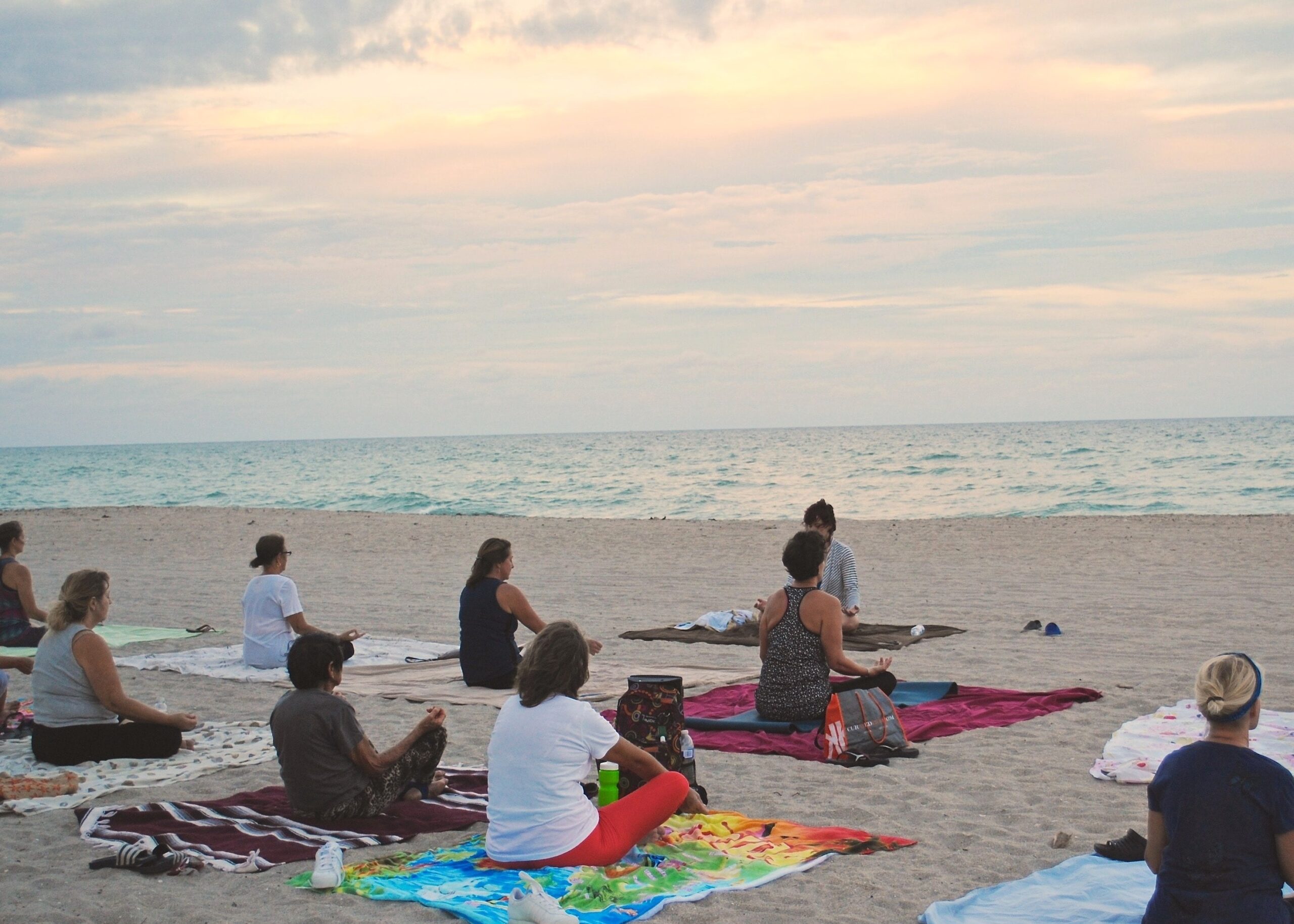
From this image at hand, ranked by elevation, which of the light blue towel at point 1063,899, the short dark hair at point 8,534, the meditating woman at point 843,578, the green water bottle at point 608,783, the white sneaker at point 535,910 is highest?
the short dark hair at point 8,534

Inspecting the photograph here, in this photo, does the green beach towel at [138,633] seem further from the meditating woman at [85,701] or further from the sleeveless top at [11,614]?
the meditating woman at [85,701]

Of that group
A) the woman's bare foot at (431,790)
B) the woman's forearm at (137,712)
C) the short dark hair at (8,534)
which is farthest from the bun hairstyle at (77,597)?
the short dark hair at (8,534)

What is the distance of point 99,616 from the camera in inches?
240

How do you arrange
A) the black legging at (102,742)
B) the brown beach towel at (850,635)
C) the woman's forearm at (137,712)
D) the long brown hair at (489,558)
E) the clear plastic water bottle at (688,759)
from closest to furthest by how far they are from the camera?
the clear plastic water bottle at (688,759)
the woman's forearm at (137,712)
the black legging at (102,742)
the long brown hair at (489,558)
the brown beach towel at (850,635)

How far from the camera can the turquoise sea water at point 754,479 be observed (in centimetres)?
3666

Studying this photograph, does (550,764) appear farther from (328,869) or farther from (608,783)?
(328,869)

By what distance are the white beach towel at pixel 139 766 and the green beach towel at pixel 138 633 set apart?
4325 millimetres

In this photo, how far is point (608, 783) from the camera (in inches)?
195

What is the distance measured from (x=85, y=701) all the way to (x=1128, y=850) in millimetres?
5129

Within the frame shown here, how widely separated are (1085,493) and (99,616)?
36.1 meters

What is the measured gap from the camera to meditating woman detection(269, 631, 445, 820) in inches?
197

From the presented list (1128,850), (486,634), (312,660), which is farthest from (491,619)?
(1128,850)

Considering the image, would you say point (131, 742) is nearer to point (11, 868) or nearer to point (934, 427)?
point (11, 868)

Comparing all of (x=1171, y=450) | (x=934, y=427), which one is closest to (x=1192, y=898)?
(x=1171, y=450)
